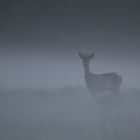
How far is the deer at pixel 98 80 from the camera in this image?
13.1 ft

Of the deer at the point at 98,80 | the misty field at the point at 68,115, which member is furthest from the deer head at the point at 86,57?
the misty field at the point at 68,115

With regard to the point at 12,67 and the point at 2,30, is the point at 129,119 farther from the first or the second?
the point at 2,30

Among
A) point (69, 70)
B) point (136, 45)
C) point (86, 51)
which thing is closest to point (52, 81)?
point (69, 70)

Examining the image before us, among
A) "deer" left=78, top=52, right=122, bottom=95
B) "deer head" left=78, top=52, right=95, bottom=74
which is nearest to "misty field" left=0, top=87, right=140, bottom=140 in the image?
"deer" left=78, top=52, right=122, bottom=95

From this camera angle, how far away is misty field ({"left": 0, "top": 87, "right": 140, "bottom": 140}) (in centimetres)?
355

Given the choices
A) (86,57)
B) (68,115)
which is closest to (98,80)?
(86,57)

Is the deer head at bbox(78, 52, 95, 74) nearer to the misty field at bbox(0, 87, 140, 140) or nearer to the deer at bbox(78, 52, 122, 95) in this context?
the deer at bbox(78, 52, 122, 95)

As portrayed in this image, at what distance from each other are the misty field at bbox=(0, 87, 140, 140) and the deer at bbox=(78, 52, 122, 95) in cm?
7

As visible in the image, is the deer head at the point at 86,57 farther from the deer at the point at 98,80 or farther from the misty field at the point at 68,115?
the misty field at the point at 68,115

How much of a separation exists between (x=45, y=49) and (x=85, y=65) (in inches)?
17.7

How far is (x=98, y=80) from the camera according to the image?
4086 mm

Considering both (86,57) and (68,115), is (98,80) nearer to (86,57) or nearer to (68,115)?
(86,57)

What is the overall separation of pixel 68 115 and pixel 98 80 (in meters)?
0.55

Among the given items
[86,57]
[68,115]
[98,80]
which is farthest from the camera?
[98,80]
